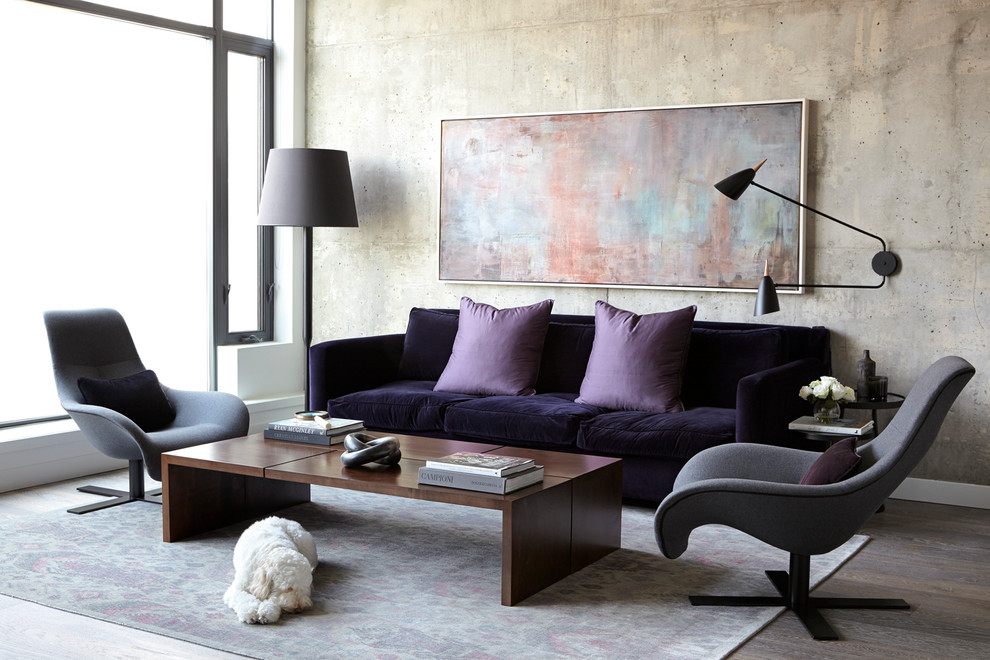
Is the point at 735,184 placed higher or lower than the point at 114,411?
higher

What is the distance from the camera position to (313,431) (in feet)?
13.9

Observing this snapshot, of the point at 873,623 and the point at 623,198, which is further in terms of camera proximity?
the point at 623,198

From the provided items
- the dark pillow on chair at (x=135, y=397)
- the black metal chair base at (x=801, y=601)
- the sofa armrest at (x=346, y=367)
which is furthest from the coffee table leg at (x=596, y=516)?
the dark pillow on chair at (x=135, y=397)

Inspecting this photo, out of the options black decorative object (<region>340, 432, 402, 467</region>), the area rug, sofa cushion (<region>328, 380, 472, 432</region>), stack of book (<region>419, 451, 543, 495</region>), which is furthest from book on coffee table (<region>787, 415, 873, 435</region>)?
black decorative object (<region>340, 432, 402, 467</region>)

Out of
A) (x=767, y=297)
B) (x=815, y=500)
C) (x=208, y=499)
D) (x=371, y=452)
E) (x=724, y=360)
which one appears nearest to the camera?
(x=815, y=500)

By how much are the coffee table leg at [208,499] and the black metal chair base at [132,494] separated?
530 mm

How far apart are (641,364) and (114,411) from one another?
248 centimetres

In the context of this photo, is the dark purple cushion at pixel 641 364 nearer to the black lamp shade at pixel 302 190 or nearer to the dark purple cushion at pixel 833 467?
the dark purple cushion at pixel 833 467

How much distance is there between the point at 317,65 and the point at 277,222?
1.32 metres

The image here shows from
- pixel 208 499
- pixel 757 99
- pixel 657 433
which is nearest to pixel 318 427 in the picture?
pixel 208 499

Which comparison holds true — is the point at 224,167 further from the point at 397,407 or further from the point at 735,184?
the point at 735,184

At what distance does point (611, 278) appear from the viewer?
5625 mm

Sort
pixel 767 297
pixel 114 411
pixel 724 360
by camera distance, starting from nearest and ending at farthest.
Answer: pixel 114 411
pixel 767 297
pixel 724 360

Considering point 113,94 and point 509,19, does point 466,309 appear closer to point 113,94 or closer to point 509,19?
point 509,19
